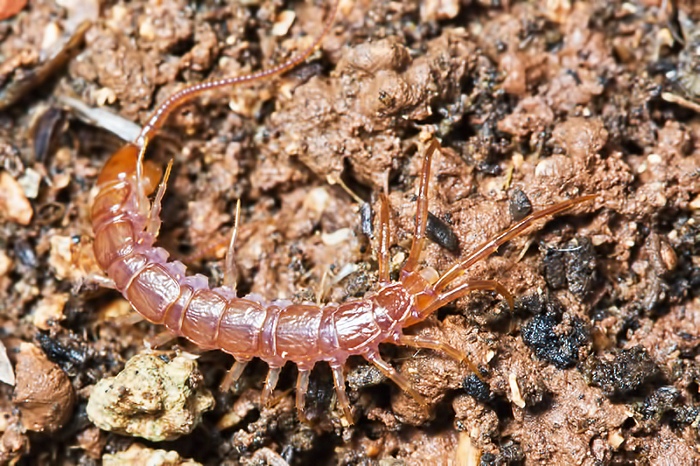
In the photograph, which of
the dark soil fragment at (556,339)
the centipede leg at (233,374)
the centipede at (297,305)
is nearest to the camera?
the centipede at (297,305)

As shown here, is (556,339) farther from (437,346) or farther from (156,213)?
(156,213)

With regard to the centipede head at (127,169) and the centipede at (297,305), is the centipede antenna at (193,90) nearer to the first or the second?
the centipede head at (127,169)

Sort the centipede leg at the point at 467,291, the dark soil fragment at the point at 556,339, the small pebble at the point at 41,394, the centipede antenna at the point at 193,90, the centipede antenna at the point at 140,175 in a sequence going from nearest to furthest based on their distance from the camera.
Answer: the centipede leg at the point at 467,291, the dark soil fragment at the point at 556,339, the small pebble at the point at 41,394, the centipede antenna at the point at 140,175, the centipede antenna at the point at 193,90

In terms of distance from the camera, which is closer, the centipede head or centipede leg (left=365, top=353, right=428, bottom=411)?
centipede leg (left=365, top=353, right=428, bottom=411)

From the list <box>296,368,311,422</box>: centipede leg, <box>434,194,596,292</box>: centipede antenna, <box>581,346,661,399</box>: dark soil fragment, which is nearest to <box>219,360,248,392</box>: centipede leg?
<box>296,368,311,422</box>: centipede leg

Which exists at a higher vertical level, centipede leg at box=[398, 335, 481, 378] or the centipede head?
the centipede head

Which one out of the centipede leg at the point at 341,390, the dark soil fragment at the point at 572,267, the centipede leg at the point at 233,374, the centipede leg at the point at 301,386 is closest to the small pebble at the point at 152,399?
the centipede leg at the point at 233,374

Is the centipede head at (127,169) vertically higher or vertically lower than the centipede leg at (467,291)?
higher

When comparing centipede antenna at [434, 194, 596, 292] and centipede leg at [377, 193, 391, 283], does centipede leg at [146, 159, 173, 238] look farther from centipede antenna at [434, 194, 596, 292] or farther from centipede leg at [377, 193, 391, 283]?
centipede antenna at [434, 194, 596, 292]

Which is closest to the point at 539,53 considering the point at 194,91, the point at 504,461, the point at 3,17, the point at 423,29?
the point at 423,29
